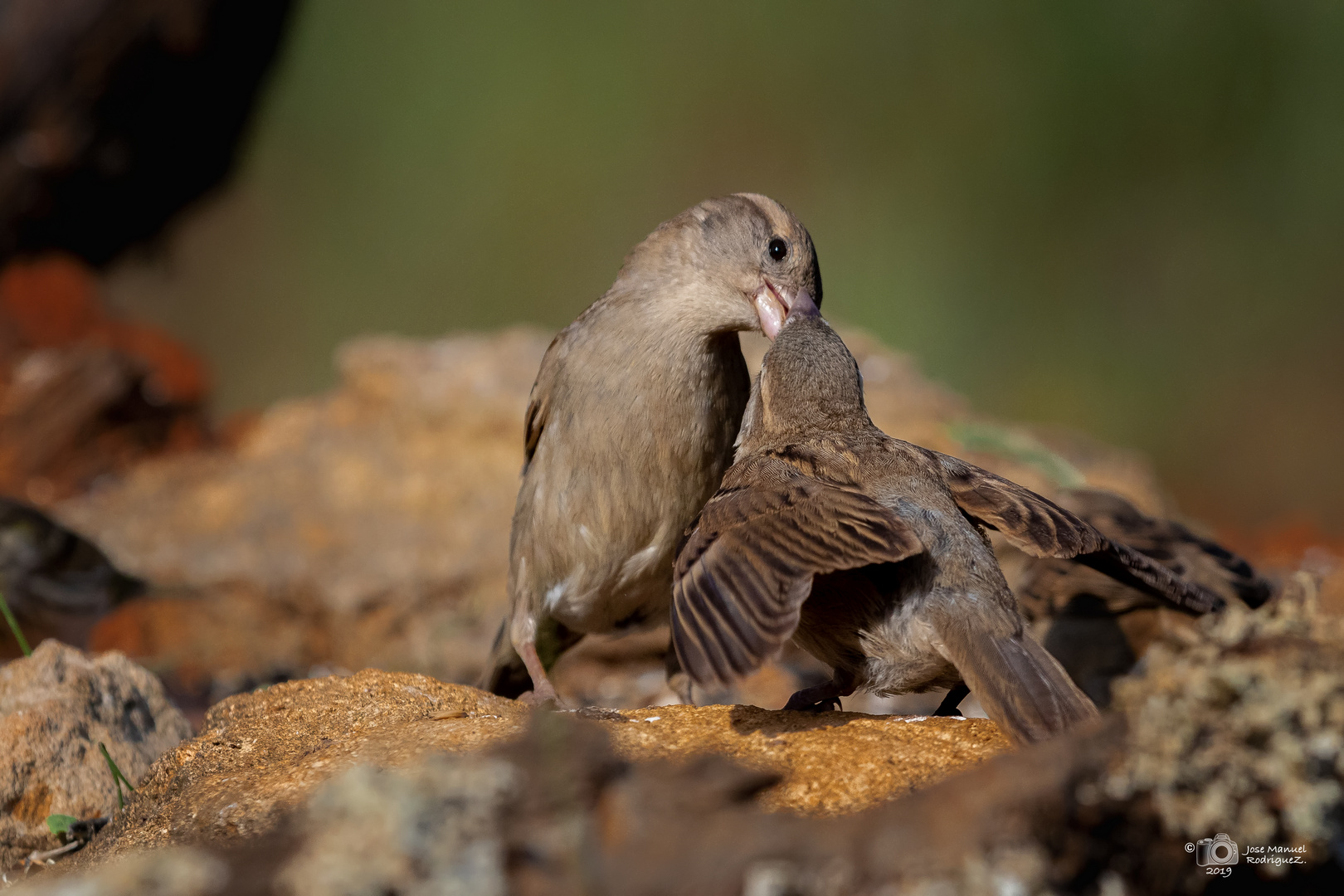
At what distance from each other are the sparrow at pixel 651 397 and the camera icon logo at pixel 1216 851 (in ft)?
6.66

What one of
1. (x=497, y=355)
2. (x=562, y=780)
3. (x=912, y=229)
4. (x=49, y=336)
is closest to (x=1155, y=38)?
(x=912, y=229)

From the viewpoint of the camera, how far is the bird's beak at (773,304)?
3598 millimetres

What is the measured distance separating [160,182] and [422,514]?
3539 mm

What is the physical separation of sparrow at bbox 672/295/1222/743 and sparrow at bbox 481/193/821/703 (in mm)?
479

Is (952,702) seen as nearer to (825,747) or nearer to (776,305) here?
(825,747)

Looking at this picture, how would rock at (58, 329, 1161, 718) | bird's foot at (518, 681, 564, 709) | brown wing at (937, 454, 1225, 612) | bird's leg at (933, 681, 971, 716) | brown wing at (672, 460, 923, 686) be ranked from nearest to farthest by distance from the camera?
brown wing at (672, 460, 923, 686), brown wing at (937, 454, 1225, 612), bird's leg at (933, 681, 971, 716), bird's foot at (518, 681, 564, 709), rock at (58, 329, 1161, 718)

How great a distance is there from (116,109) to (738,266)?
19.3 ft

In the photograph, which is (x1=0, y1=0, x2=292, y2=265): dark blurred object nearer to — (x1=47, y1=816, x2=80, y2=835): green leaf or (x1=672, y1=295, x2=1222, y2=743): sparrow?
(x1=47, y1=816, x2=80, y2=835): green leaf

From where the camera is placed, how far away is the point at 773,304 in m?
3.63

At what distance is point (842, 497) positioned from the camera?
8.82ft

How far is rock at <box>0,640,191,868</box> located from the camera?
9.80 ft

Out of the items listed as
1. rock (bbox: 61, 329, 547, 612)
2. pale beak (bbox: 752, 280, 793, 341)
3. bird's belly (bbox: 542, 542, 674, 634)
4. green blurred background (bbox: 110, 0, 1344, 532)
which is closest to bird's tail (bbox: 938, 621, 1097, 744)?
pale beak (bbox: 752, 280, 793, 341)

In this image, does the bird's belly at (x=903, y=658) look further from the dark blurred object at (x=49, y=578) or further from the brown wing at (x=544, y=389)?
the dark blurred object at (x=49, y=578)

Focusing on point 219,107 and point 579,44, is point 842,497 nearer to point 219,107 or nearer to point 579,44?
point 579,44
